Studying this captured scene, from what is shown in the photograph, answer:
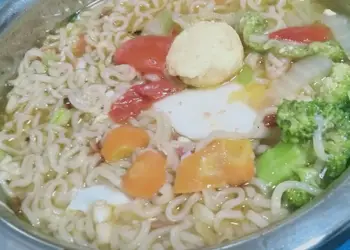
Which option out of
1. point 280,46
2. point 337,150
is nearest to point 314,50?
point 280,46

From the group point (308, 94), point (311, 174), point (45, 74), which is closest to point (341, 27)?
point (308, 94)

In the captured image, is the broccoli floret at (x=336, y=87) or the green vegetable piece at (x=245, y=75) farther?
the green vegetable piece at (x=245, y=75)

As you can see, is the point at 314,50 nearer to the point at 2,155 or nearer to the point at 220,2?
the point at 220,2

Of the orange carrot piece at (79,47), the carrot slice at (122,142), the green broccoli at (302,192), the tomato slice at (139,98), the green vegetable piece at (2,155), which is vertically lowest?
the green broccoli at (302,192)

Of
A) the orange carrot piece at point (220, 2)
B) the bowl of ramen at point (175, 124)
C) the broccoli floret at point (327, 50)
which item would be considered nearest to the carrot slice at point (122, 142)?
the bowl of ramen at point (175, 124)

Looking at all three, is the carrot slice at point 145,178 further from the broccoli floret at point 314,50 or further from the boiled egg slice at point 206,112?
the broccoli floret at point 314,50

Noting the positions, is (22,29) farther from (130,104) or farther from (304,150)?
(304,150)

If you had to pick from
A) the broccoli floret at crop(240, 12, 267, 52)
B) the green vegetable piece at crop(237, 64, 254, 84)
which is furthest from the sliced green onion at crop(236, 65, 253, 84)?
the broccoli floret at crop(240, 12, 267, 52)
